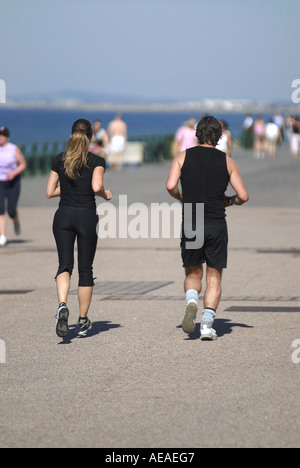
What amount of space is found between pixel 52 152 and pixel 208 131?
2610 cm

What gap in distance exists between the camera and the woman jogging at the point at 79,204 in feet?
26.3

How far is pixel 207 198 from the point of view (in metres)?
7.91

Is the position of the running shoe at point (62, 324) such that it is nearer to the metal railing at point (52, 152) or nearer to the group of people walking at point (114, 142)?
the group of people walking at point (114, 142)

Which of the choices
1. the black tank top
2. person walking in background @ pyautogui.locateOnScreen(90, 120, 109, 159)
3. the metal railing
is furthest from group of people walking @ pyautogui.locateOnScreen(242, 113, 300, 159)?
the black tank top

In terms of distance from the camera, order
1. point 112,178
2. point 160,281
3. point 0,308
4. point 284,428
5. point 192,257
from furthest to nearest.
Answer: point 112,178, point 160,281, point 0,308, point 192,257, point 284,428

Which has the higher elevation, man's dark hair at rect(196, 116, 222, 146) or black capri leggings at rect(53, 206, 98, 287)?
man's dark hair at rect(196, 116, 222, 146)

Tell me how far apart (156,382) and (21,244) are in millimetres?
8603

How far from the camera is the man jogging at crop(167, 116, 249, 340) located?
7.86 meters

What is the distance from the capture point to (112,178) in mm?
28484

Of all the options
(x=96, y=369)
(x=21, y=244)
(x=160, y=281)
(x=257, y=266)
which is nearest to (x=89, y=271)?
(x=96, y=369)

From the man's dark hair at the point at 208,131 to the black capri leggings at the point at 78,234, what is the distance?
1.06 metres

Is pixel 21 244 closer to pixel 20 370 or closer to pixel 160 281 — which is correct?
pixel 160 281

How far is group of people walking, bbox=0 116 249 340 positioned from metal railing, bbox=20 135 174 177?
23610mm

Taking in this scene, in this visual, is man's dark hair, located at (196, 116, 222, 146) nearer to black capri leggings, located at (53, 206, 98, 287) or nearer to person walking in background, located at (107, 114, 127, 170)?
black capri leggings, located at (53, 206, 98, 287)
